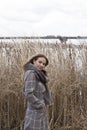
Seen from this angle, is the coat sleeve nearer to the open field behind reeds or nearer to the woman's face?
the woman's face

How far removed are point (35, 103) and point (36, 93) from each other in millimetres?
160

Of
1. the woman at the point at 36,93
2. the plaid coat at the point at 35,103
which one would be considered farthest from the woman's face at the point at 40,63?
the plaid coat at the point at 35,103

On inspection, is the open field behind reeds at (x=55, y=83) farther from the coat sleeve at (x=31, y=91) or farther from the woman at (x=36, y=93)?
the coat sleeve at (x=31, y=91)

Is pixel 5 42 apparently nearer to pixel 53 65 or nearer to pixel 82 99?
pixel 53 65

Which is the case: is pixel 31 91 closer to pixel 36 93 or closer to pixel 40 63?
pixel 36 93

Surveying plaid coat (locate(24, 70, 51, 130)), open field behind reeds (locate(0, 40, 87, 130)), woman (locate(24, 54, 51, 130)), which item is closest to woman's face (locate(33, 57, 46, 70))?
woman (locate(24, 54, 51, 130))

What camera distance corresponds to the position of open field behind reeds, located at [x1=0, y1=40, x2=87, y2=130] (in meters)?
7.65

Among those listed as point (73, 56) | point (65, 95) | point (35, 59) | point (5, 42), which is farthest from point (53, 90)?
point (35, 59)

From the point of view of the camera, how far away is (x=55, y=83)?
7.62m

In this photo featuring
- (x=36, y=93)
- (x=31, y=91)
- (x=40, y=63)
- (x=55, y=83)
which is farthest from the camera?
(x=55, y=83)

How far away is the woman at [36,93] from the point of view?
17.1 feet

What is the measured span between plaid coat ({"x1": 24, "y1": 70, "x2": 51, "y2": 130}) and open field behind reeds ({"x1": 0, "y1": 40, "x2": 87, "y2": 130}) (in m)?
2.24

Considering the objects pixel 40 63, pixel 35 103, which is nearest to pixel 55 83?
pixel 40 63

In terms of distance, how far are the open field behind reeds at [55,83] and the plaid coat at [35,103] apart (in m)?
2.24
